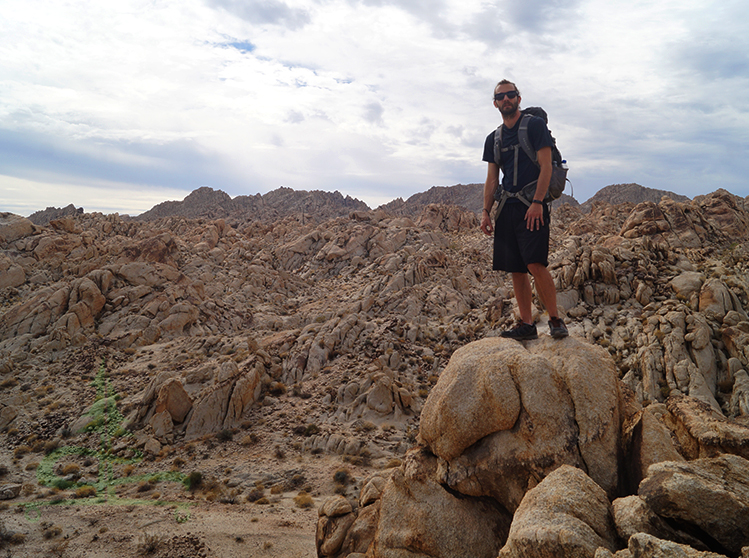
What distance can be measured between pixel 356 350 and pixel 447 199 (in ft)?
412

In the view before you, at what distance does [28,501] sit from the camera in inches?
516

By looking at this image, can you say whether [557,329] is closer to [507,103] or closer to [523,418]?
[523,418]

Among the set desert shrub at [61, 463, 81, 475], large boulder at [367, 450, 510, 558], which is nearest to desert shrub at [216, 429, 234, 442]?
desert shrub at [61, 463, 81, 475]

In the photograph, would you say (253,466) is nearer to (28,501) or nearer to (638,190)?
(28,501)

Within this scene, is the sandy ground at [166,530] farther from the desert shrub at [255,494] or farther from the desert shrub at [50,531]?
the desert shrub at [255,494]

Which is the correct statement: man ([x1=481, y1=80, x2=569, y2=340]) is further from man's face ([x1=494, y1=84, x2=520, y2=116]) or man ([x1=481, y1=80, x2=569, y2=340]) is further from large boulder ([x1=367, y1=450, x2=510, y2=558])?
large boulder ([x1=367, y1=450, x2=510, y2=558])

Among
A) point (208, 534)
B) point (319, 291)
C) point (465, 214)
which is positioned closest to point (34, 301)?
point (319, 291)

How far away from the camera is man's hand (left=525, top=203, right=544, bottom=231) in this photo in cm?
532

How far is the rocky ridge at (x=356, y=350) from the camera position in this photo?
5594 millimetres

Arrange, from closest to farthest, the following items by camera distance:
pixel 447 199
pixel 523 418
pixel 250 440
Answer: pixel 523 418 < pixel 250 440 < pixel 447 199

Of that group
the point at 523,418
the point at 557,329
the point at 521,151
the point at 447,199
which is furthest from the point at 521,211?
the point at 447,199

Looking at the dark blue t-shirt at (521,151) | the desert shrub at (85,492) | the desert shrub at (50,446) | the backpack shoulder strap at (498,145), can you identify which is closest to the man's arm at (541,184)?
the dark blue t-shirt at (521,151)

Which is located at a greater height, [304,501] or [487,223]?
[487,223]

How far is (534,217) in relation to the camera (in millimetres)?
5395
